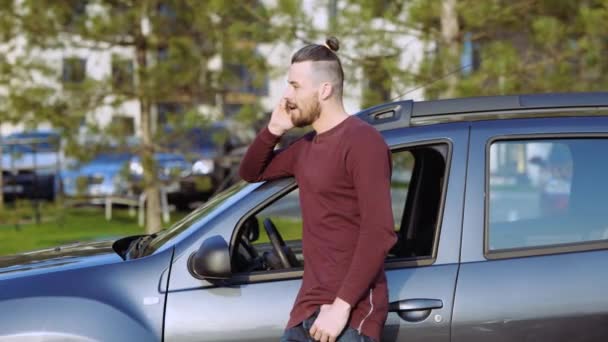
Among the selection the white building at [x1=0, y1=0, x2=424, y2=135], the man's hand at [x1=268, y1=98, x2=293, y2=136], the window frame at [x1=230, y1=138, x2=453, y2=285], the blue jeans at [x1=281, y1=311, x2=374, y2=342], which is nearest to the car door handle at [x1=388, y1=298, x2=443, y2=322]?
the window frame at [x1=230, y1=138, x2=453, y2=285]

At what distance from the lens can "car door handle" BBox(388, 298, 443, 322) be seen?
3654 mm

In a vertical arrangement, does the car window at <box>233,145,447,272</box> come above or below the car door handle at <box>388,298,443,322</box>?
above

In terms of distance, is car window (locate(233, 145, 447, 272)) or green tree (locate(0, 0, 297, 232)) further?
green tree (locate(0, 0, 297, 232))

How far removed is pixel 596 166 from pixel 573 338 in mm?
753

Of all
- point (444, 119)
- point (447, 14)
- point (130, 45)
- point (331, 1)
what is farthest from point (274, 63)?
point (444, 119)

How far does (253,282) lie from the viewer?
→ 12.3 ft

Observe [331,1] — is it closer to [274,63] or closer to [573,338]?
[274,63]

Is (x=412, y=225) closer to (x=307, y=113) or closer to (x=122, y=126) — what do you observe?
(x=307, y=113)

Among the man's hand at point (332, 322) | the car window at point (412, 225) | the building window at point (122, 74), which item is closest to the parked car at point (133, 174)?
the building window at point (122, 74)

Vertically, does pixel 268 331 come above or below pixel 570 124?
below

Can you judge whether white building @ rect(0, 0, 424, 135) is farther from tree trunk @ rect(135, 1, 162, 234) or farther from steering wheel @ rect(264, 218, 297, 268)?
steering wheel @ rect(264, 218, 297, 268)

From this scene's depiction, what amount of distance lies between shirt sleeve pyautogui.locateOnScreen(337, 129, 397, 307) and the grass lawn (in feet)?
32.4

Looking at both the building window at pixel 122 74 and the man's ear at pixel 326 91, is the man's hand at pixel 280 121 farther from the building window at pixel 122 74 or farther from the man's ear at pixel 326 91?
the building window at pixel 122 74

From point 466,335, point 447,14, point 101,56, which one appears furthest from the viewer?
point 101,56
